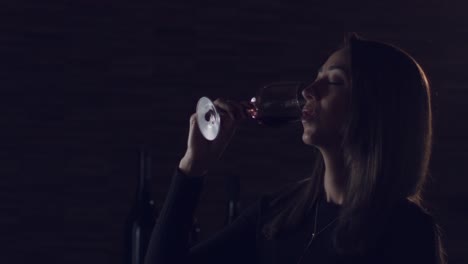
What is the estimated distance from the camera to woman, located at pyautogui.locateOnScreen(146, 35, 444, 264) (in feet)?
4.31

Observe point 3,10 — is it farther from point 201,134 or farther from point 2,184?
point 201,134

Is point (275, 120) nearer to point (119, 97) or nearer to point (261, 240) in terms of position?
point (261, 240)

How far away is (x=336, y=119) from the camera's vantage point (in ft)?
4.34

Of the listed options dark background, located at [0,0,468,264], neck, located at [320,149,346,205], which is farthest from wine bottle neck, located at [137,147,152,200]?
neck, located at [320,149,346,205]

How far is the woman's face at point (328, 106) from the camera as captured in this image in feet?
4.34

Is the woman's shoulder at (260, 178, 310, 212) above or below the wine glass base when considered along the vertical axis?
below

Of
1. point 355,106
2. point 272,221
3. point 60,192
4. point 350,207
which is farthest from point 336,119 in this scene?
point 60,192

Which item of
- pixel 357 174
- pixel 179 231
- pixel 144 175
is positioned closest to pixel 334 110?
pixel 357 174

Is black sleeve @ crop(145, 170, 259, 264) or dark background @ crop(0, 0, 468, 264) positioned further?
dark background @ crop(0, 0, 468, 264)

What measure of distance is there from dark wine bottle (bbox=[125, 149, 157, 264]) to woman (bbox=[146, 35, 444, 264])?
32 centimetres

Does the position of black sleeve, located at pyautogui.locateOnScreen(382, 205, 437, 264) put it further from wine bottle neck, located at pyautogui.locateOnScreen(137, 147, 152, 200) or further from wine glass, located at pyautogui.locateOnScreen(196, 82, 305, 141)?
wine bottle neck, located at pyautogui.locateOnScreen(137, 147, 152, 200)

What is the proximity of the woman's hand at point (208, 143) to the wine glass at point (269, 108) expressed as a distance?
2 cm

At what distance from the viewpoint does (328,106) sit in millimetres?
1320

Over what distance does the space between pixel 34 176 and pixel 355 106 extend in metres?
1.14
